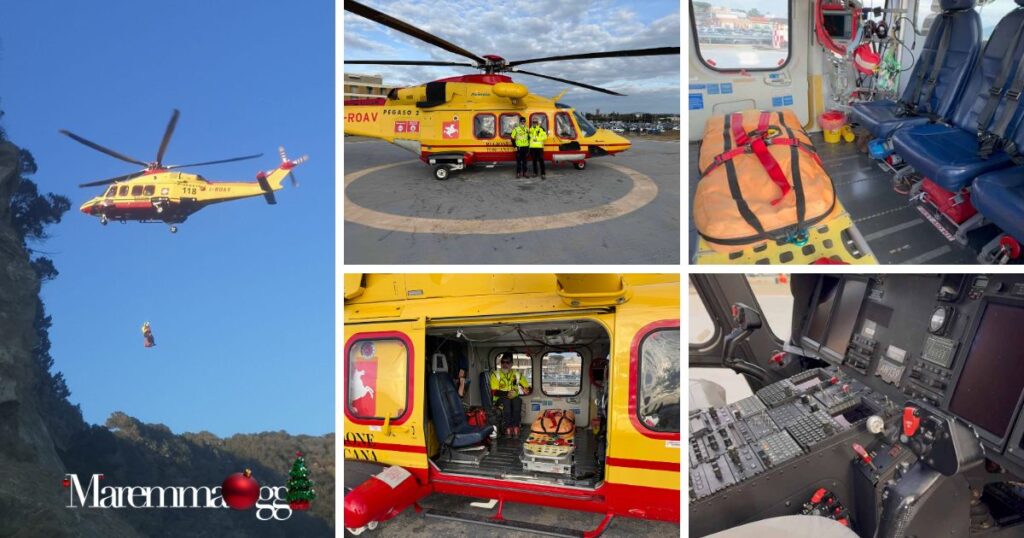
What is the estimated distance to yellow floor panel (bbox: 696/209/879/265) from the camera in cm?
255

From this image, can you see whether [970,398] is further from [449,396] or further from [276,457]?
[276,457]

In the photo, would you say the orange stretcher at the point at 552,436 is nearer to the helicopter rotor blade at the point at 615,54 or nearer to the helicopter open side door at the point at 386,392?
the helicopter open side door at the point at 386,392

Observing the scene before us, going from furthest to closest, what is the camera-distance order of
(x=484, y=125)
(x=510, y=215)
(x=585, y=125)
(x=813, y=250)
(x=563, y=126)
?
(x=585, y=125) → (x=563, y=126) → (x=484, y=125) → (x=510, y=215) → (x=813, y=250)

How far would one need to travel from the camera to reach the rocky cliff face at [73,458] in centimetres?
2400

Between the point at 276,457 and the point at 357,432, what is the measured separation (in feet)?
96.0

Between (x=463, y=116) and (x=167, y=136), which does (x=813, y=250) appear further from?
(x=167, y=136)

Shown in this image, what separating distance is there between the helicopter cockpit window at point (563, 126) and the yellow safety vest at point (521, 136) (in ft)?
1.83

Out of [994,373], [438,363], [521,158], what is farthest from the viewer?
[521,158]

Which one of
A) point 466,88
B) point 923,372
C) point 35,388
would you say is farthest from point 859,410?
point 35,388

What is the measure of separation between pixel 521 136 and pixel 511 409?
323 centimetres

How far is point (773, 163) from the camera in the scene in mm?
2828

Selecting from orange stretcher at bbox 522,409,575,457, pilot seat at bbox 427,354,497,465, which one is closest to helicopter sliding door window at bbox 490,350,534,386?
orange stretcher at bbox 522,409,575,457

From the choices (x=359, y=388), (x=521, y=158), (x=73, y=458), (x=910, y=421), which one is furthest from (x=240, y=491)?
(x=73, y=458)

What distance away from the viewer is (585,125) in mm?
7484
